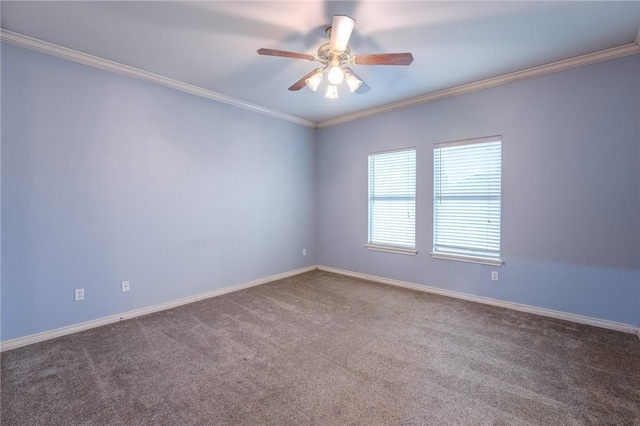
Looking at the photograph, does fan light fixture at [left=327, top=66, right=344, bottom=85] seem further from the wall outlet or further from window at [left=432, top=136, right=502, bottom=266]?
the wall outlet

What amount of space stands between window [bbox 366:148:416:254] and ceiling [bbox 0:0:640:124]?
128 cm

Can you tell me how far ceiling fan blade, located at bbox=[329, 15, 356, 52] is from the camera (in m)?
1.89

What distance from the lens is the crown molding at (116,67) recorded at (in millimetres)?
2490

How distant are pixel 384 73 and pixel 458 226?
6.98ft

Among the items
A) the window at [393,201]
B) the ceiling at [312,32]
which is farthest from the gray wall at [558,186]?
the ceiling at [312,32]

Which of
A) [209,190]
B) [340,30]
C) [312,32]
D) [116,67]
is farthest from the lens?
[209,190]

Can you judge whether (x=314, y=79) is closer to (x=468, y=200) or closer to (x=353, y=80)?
(x=353, y=80)

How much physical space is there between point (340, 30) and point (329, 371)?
8.06 ft

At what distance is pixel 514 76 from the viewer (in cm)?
324

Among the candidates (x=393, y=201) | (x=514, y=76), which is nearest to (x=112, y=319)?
(x=393, y=201)

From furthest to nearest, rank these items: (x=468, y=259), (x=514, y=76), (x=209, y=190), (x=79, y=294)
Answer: (x=209, y=190) < (x=468, y=259) < (x=514, y=76) < (x=79, y=294)

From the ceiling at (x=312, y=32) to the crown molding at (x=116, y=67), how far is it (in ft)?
0.21

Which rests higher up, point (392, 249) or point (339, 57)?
point (339, 57)

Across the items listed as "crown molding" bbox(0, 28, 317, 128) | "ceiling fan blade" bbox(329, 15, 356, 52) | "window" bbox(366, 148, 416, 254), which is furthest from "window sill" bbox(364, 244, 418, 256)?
"ceiling fan blade" bbox(329, 15, 356, 52)
